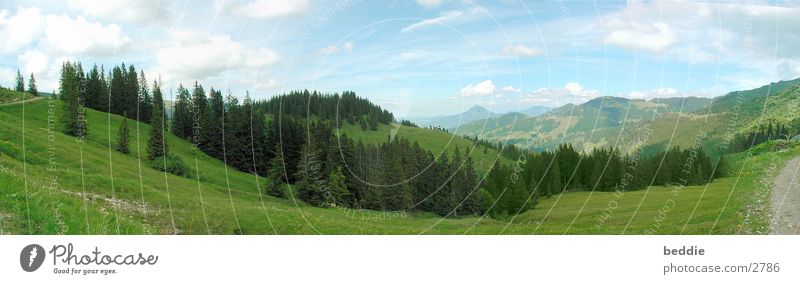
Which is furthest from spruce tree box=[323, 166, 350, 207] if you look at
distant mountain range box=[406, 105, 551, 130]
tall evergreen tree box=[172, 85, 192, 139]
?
tall evergreen tree box=[172, 85, 192, 139]

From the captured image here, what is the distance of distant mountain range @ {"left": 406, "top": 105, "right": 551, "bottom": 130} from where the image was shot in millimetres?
8571

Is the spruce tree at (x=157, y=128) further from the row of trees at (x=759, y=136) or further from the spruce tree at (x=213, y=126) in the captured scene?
the row of trees at (x=759, y=136)

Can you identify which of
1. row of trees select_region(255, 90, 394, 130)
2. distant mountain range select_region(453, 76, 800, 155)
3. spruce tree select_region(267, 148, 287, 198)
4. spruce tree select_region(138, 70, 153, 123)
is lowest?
spruce tree select_region(267, 148, 287, 198)

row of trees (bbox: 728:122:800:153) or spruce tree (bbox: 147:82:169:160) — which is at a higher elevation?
spruce tree (bbox: 147:82:169:160)

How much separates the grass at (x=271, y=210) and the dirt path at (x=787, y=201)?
19 cm

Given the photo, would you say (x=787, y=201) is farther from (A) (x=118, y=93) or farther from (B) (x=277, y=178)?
(A) (x=118, y=93)

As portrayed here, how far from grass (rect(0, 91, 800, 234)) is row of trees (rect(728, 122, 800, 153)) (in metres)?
0.20

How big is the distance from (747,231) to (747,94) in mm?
2398

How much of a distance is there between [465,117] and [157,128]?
23.5 ft

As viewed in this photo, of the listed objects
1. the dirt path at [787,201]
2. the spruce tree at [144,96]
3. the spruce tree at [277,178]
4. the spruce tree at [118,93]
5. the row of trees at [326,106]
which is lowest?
the dirt path at [787,201]

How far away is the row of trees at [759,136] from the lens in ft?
30.9

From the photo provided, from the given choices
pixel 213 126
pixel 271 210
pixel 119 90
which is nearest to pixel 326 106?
pixel 271 210
